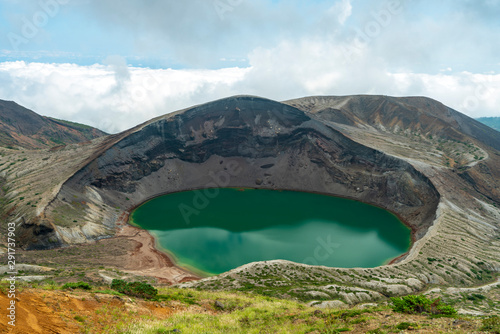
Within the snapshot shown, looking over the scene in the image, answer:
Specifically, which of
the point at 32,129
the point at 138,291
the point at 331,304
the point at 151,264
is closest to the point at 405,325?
the point at 331,304

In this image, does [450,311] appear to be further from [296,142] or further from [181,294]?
[296,142]

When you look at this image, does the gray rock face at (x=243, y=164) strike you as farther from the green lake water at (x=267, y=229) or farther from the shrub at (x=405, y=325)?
the shrub at (x=405, y=325)

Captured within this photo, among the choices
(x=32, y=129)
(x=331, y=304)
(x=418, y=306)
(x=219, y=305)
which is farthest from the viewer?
(x=32, y=129)

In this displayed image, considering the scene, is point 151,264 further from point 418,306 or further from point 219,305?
point 418,306

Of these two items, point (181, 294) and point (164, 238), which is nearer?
point (181, 294)

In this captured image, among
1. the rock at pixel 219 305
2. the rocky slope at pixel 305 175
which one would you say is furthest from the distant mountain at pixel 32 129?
the rock at pixel 219 305

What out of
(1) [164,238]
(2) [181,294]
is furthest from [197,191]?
(2) [181,294]
